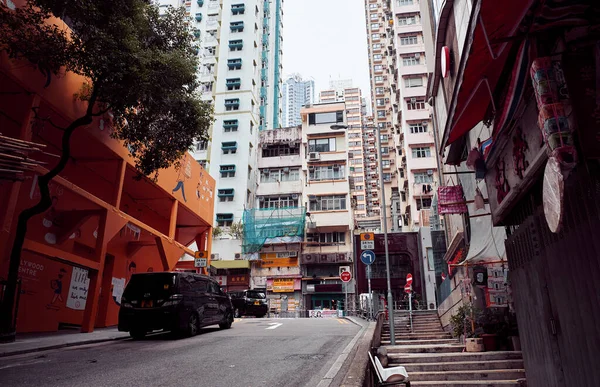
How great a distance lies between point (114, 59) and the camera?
988 centimetres

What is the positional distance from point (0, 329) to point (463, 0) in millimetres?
14686

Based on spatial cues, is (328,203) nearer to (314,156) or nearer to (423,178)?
(314,156)

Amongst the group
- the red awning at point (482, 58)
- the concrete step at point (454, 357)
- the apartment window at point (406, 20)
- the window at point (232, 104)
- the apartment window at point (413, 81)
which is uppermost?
the apartment window at point (406, 20)

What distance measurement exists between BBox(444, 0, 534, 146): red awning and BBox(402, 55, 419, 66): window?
41.5m

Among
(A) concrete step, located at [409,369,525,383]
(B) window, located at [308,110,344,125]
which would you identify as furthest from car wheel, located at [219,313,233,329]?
(B) window, located at [308,110,344,125]

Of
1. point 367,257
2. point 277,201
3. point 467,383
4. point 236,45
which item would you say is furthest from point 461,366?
point 236,45

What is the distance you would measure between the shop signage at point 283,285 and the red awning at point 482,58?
113ft

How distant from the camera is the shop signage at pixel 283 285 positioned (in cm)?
4031

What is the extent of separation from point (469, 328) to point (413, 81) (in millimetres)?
38041

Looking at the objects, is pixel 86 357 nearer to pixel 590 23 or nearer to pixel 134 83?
pixel 134 83

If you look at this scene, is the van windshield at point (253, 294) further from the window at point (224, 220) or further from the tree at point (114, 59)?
the window at point (224, 220)

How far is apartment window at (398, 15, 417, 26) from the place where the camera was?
47594mm

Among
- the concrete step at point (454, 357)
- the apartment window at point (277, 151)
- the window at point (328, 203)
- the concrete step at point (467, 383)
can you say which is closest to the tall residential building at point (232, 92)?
the apartment window at point (277, 151)

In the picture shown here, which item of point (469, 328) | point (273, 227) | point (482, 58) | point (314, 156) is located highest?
point (314, 156)
